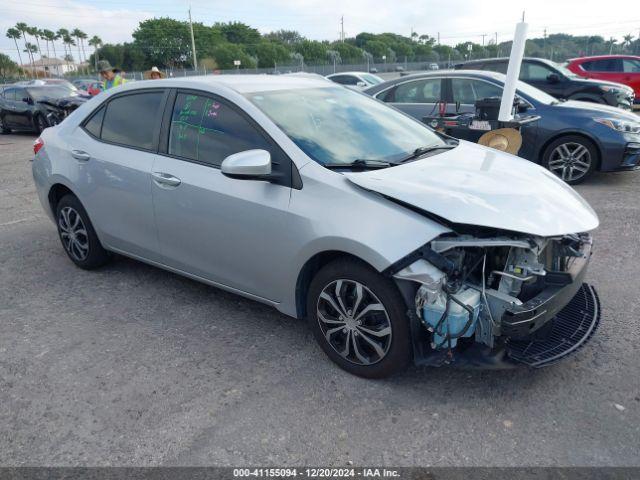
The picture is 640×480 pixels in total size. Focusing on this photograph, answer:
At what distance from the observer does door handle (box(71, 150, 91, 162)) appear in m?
4.28

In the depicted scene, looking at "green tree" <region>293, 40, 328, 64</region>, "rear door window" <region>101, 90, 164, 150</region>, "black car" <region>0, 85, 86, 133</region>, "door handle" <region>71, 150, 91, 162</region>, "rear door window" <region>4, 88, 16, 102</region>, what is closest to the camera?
"rear door window" <region>101, 90, 164, 150</region>

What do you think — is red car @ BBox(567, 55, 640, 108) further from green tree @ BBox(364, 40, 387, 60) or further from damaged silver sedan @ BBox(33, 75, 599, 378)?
green tree @ BBox(364, 40, 387, 60)

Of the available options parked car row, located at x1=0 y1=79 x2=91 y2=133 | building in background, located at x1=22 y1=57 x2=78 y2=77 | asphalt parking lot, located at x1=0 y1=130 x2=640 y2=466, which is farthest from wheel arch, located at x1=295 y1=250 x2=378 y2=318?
building in background, located at x1=22 y1=57 x2=78 y2=77

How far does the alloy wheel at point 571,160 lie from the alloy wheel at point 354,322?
549cm

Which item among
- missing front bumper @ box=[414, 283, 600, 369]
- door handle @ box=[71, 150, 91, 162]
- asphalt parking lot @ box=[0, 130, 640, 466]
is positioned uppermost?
door handle @ box=[71, 150, 91, 162]

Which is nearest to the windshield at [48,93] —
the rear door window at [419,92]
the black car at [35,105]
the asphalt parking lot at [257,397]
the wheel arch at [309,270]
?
the black car at [35,105]

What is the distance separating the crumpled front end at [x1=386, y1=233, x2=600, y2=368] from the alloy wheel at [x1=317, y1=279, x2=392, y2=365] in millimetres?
191

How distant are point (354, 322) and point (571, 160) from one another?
560cm

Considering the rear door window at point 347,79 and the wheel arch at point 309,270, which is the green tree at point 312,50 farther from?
the wheel arch at point 309,270

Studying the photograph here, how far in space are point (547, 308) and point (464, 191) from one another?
738 millimetres

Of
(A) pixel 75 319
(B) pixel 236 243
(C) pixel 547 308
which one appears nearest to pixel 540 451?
(C) pixel 547 308

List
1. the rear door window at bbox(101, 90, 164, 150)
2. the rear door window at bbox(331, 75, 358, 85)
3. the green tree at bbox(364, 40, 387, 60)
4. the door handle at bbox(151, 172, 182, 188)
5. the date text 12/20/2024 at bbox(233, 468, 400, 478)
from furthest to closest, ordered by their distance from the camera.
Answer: the green tree at bbox(364, 40, 387, 60), the rear door window at bbox(331, 75, 358, 85), the rear door window at bbox(101, 90, 164, 150), the door handle at bbox(151, 172, 182, 188), the date text 12/20/2024 at bbox(233, 468, 400, 478)

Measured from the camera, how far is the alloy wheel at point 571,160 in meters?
7.12

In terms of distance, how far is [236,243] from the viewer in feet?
10.9
